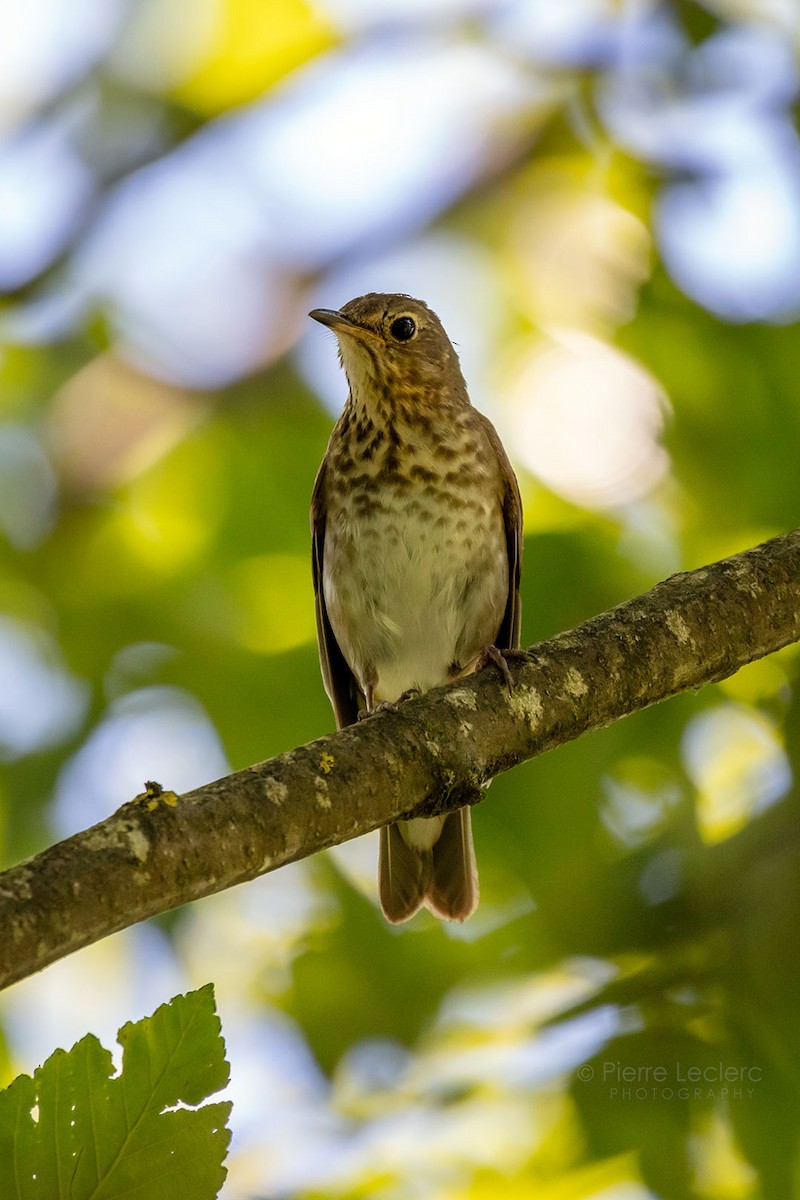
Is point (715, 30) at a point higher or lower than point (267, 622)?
higher

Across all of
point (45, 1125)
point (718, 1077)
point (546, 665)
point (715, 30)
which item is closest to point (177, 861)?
point (45, 1125)

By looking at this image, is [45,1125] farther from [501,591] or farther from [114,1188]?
[501,591]

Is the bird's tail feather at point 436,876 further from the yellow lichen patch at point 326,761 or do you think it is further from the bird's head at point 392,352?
the yellow lichen patch at point 326,761

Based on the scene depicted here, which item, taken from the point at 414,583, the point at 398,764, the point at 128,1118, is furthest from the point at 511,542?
the point at 128,1118

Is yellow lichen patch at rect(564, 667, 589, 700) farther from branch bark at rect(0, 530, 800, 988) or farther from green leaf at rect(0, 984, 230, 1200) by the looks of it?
green leaf at rect(0, 984, 230, 1200)

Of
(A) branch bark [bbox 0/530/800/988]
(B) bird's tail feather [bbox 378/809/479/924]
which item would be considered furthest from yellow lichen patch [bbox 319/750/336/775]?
(B) bird's tail feather [bbox 378/809/479/924]

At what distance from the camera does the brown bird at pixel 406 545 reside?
550 cm

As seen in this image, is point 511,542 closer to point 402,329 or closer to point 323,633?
point 323,633

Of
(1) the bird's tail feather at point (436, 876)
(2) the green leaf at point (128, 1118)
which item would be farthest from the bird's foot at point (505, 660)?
(1) the bird's tail feather at point (436, 876)

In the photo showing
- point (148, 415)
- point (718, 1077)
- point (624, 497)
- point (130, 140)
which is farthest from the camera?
point (130, 140)

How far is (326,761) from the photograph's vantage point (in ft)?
9.16

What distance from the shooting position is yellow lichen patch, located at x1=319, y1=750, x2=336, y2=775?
277 centimetres

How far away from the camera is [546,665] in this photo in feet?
10.8

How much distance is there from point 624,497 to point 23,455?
281cm
